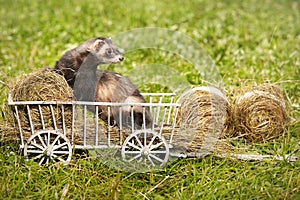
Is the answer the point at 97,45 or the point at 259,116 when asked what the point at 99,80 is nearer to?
the point at 97,45

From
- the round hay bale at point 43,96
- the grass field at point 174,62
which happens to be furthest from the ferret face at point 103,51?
the grass field at point 174,62

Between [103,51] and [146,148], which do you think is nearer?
[146,148]

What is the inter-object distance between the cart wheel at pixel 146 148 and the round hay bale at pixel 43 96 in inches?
16.5

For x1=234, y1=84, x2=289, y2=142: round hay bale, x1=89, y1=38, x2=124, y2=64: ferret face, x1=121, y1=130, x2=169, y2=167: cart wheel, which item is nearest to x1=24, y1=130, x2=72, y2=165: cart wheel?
x1=121, y1=130, x2=169, y2=167: cart wheel

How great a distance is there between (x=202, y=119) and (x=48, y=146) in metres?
1.17

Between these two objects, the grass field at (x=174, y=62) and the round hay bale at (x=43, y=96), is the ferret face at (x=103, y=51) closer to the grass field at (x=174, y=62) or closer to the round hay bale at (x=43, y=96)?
the round hay bale at (x=43, y=96)

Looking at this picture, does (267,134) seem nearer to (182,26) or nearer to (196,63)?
(196,63)

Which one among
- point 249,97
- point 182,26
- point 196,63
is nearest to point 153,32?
point 182,26

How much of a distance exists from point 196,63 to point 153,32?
1235 mm

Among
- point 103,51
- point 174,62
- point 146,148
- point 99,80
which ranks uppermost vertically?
point 103,51

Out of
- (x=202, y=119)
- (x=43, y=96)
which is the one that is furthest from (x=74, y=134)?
(x=202, y=119)

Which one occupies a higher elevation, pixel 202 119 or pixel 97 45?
pixel 97 45

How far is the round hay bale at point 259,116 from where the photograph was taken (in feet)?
13.3

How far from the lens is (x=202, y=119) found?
3.88 m
